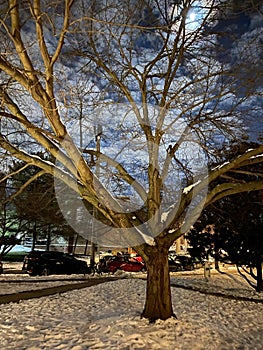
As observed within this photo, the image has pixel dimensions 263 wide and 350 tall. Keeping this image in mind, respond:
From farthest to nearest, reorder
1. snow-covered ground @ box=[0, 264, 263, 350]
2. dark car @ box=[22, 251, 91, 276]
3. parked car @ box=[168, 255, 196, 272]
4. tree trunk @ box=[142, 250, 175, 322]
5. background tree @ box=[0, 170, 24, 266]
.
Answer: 1. parked car @ box=[168, 255, 196, 272]
2. dark car @ box=[22, 251, 91, 276]
3. background tree @ box=[0, 170, 24, 266]
4. tree trunk @ box=[142, 250, 175, 322]
5. snow-covered ground @ box=[0, 264, 263, 350]

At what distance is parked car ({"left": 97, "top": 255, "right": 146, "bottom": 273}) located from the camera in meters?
19.5

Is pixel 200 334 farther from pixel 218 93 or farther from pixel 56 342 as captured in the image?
pixel 218 93

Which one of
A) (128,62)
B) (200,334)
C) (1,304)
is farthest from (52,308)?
(128,62)

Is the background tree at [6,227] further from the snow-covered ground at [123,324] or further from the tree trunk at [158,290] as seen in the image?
the tree trunk at [158,290]

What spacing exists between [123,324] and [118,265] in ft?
48.6

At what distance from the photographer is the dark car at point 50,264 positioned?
15664 mm

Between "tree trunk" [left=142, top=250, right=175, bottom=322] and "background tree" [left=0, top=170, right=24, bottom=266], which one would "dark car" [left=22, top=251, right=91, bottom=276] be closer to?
"background tree" [left=0, top=170, right=24, bottom=266]

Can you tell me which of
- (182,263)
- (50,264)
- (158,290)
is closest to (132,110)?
(158,290)

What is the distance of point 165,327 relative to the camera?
17.6 feet

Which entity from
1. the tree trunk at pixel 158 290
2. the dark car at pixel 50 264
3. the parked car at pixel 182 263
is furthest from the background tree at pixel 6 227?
the parked car at pixel 182 263

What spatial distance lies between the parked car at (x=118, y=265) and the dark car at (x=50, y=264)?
6.34 feet

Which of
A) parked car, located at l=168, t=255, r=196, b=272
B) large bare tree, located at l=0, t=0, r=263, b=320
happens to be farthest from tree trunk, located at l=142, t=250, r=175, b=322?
parked car, located at l=168, t=255, r=196, b=272

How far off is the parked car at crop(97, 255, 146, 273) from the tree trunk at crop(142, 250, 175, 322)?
44.3ft

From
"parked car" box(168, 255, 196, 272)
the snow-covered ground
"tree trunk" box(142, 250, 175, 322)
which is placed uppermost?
"parked car" box(168, 255, 196, 272)
